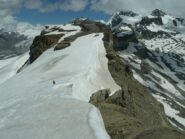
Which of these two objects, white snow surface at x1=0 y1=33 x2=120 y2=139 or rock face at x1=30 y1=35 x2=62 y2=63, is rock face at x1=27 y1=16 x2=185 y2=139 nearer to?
rock face at x1=30 y1=35 x2=62 y2=63

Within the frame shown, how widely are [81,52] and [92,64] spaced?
326 inches

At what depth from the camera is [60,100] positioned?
28062 mm

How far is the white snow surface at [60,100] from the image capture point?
838 inches

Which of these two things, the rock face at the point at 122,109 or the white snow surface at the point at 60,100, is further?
the white snow surface at the point at 60,100

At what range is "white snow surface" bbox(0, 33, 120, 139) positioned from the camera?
69.9 ft

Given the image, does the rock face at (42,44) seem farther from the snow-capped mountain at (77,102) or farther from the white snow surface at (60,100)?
the white snow surface at (60,100)

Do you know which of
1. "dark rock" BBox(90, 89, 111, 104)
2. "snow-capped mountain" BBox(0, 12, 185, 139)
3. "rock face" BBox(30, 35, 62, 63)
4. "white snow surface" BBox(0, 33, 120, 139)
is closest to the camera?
"snow-capped mountain" BBox(0, 12, 185, 139)

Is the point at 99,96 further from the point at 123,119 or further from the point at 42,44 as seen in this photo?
the point at 42,44

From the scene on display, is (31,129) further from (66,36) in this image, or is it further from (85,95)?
(66,36)

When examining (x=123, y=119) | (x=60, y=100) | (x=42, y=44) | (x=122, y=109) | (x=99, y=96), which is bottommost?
(x=42, y=44)

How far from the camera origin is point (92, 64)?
44750mm

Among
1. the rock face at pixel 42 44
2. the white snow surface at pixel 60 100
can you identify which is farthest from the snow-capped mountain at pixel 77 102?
the rock face at pixel 42 44

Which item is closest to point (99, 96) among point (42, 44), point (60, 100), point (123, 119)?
point (60, 100)

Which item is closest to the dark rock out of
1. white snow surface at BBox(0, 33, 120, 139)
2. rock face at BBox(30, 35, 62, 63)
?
white snow surface at BBox(0, 33, 120, 139)
